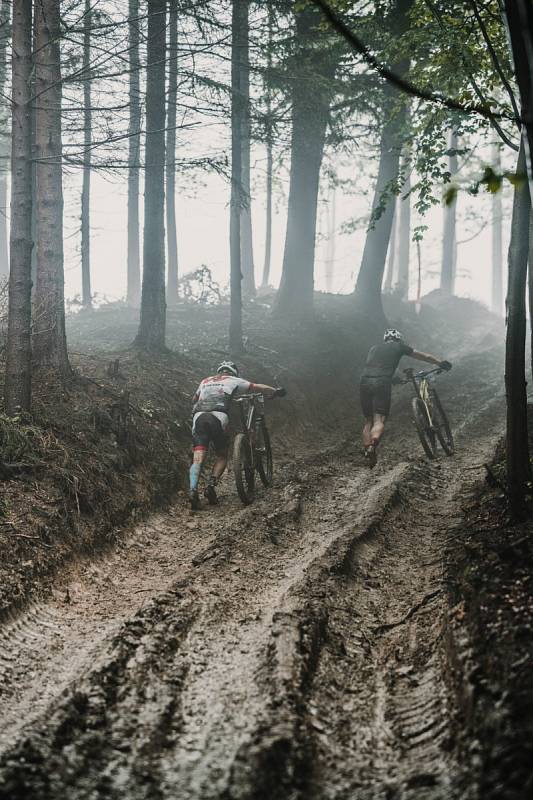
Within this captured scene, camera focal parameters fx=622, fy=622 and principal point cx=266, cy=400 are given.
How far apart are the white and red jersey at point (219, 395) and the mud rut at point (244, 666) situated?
175cm

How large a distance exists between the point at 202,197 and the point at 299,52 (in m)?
9.81

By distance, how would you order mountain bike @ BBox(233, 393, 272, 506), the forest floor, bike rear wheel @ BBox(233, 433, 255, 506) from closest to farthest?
the forest floor, bike rear wheel @ BBox(233, 433, 255, 506), mountain bike @ BBox(233, 393, 272, 506)

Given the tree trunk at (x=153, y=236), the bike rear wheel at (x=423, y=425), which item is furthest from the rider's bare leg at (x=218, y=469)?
the tree trunk at (x=153, y=236)

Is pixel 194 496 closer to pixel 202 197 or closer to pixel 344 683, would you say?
pixel 344 683

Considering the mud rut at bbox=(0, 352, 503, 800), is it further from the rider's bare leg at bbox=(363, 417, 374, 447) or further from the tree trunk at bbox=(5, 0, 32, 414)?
the rider's bare leg at bbox=(363, 417, 374, 447)

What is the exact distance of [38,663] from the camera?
459 centimetres

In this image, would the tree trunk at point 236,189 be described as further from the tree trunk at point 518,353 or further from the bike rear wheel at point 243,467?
the tree trunk at point 518,353

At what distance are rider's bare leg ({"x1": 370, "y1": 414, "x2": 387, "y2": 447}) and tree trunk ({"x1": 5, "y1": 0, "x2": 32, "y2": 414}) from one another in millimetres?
5534

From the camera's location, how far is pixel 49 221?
361 inches

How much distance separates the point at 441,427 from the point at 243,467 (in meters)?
4.23

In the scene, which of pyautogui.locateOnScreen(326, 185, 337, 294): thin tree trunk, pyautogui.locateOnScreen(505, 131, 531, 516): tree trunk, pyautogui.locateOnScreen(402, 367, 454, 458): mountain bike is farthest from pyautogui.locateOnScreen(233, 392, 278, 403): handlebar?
pyautogui.locateOnScreen(326, 185, 337, 294): thin tree trunk

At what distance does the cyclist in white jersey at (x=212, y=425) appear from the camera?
860cm

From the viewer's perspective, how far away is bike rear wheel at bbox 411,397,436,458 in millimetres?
10391

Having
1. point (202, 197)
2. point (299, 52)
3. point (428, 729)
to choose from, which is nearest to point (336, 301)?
point (202, 197)
